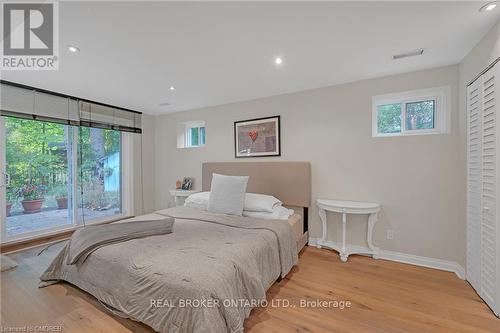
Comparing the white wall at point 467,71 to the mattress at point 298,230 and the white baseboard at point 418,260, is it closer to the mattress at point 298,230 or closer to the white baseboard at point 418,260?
the white baseboard at point 418,260

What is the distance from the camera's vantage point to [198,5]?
4.98 ft

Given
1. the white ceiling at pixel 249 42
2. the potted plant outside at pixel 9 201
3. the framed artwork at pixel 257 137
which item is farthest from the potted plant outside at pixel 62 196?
the framed artwork at pixel 257 137

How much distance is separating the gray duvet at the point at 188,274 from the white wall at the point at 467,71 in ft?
6.36

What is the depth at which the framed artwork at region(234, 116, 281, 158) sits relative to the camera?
354 centimetres

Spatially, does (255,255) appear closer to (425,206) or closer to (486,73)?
(425,206)

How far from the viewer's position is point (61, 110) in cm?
341

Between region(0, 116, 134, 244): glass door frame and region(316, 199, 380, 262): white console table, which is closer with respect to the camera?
region(316, 199, 380, 262): white console table

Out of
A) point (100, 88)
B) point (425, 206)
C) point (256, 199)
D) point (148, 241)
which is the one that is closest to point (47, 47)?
point (100, 88)

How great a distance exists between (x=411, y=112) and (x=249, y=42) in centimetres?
223

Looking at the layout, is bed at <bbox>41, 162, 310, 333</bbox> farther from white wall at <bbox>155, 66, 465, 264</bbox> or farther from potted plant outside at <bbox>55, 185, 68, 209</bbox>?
potted plant outside at <bbox>55, 185, 68, 209</bbox>

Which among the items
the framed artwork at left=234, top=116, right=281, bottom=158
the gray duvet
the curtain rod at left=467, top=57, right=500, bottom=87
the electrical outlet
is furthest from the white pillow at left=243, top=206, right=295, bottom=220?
the curtain rod at left=467, top=57, right=500, bottom=87

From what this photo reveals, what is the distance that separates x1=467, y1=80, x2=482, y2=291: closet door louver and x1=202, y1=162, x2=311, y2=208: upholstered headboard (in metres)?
1.68

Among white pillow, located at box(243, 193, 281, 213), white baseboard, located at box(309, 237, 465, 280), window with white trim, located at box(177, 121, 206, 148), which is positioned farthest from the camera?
window with white trim, located at box(177, 121, 206, 148)

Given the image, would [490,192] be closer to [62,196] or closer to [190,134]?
[190,134]
